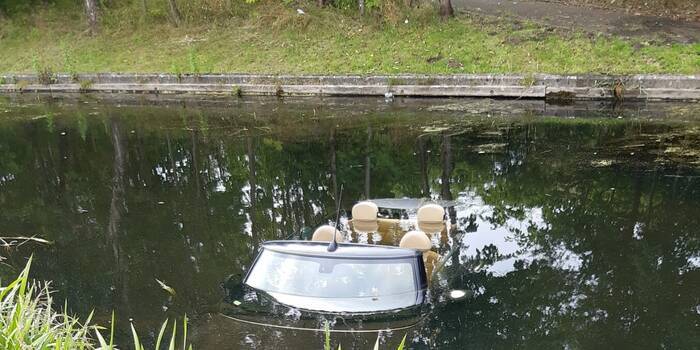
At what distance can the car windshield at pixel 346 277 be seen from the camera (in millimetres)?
6586

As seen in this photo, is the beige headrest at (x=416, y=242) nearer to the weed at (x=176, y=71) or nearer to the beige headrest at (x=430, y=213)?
the beige headrest at (x=430, y=213)

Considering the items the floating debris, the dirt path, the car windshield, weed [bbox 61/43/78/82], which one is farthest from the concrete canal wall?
the floating debris

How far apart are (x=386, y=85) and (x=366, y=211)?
36.6 ft

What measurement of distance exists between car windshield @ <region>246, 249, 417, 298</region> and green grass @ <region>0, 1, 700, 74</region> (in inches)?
536

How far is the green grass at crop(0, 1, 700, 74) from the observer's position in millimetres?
18484

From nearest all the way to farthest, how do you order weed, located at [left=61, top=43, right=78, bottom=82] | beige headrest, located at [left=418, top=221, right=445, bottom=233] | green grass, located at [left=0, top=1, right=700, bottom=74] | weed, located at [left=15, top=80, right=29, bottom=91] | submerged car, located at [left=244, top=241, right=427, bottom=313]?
submerged car, located at [left=244, top=241, right=427, bottom=313], beige headrest, located at [left=418, top=221, right=445, bottom=233], green grass, located at [left=0, top=1, right=700, bottom=74], weed, located at [left=61, top=43, right=78, bottom=82], weed, located at [left=15, top=80, right=29, bottom=91]

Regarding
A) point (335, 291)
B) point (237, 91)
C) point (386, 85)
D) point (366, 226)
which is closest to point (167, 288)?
point (335, 291)

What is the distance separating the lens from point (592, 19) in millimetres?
21031

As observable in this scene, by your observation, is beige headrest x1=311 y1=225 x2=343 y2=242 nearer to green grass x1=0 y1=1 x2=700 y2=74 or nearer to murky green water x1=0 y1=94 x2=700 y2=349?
murky green water x1=0 y1=94 x2=700 y2=349

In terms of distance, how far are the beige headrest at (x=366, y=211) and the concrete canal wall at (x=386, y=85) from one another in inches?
417

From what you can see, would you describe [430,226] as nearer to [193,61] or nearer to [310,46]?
[310,46]

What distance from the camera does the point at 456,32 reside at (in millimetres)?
20875

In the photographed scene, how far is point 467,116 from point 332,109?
4411mm

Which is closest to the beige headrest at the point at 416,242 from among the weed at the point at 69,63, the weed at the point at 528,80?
the weed at the point at 528,80
